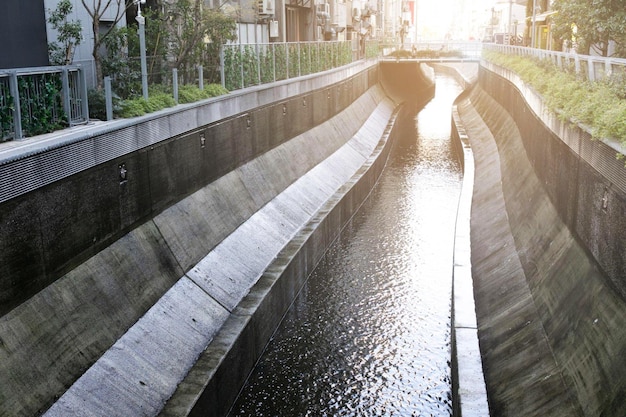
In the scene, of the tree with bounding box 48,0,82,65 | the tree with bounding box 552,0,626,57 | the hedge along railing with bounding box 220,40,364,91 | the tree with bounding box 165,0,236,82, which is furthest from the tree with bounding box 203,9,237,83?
the tree with bounding box 552,0,626,57

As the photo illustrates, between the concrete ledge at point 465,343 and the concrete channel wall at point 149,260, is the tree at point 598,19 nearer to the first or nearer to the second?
the concrete ledge at point 465,343

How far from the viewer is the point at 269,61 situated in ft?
76.7

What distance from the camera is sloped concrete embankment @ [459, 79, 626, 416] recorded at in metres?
9.01

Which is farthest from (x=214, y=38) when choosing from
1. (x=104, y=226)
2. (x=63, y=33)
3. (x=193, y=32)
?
(x=104, y=226)

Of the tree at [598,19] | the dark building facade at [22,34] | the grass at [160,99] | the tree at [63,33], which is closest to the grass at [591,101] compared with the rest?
the tree at [598,19]

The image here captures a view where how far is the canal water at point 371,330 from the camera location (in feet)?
41.7

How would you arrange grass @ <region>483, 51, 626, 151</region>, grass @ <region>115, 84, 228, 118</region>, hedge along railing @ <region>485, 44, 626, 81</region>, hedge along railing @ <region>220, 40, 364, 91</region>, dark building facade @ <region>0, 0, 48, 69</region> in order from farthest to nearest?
hedge along railing @ <region>220, 40, 364, 91</region> < grass @ <region>115, 84, 228, 118</region> < dark building facade @ <region>0, 0, 48, 69</region> < hedge along railing @ <region>485, 44, 626, 81</region> < grass @ <region>483, 51, 626, 151</region>

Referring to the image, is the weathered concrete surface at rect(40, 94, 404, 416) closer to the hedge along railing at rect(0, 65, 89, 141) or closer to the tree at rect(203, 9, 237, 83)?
the tree at rect(203, 9, 237, 83)

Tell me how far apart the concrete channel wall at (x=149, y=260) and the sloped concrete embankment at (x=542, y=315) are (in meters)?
4.10

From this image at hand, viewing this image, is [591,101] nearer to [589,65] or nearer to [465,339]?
[589,65]

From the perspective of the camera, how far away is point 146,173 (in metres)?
13.5

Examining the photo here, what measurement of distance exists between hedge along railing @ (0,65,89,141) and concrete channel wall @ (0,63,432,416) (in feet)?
1.80

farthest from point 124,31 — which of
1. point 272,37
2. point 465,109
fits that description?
point 465,109

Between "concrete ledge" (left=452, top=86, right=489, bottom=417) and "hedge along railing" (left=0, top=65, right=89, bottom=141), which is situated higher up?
"hedge along railing" (left=0, top=65, right=89, bottom=141)
